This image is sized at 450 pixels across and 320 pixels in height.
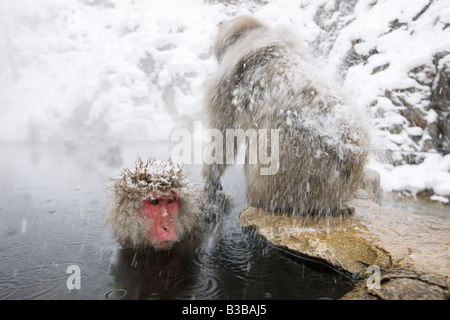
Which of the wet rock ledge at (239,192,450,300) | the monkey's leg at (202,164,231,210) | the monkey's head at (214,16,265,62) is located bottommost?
the wet rock ledge at (239,192,450,300)

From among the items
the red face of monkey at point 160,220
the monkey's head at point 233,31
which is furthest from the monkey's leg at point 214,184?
the monkey's head at point 233,31

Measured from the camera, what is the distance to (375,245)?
3.21ft

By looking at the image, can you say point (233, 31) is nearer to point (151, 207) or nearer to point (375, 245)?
point (151, 207)

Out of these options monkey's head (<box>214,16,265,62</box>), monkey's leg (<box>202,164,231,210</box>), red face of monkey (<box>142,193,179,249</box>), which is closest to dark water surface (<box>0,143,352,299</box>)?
red face of monkey (<box>142,193,179,249</box>)

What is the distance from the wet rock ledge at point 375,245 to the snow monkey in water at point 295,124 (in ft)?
0.41

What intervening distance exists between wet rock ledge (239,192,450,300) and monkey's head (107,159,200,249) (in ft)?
1.16

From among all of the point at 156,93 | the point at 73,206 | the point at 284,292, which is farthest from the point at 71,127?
the point at 284,292

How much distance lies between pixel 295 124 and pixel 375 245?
588 millimetres

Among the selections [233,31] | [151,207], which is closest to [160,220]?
[151,207]

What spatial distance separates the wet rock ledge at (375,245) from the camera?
0.69 meters

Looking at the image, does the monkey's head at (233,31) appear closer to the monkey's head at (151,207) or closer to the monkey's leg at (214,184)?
the monkey's leg at (214,184)

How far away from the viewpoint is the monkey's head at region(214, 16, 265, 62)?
194 cm

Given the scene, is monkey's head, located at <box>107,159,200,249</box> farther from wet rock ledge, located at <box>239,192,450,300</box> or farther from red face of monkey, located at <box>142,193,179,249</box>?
wet rock ledge, located at <box>239,192,450,300</box>
